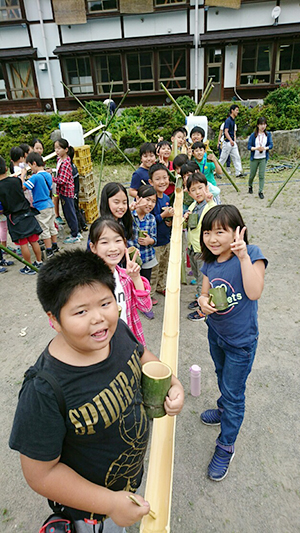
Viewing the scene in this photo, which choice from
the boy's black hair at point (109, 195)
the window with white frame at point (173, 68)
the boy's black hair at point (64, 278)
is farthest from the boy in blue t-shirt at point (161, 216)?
the window with white frame at point (173, 68)

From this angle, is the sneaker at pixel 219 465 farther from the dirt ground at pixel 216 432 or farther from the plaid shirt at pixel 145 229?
the plaid shirt at pixel 145 229

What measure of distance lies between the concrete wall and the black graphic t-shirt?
508 inches

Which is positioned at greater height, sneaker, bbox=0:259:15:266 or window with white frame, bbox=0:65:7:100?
window with white frame, bbox=0:65:7:100

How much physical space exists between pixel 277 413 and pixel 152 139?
41.0ft

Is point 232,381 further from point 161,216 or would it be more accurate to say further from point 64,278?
point 161,216

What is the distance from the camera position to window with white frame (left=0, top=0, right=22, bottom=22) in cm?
1592

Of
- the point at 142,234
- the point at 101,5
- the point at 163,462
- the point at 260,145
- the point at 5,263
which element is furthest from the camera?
the point at 101,5

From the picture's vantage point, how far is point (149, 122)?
13.9m

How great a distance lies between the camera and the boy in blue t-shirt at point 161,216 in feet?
13.4

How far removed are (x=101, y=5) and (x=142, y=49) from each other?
100 inches

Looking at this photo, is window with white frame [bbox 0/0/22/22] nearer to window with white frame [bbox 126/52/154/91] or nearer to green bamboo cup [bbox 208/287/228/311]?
window with white frame [bbox 126/52/154/91]

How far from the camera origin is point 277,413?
2.82 meters

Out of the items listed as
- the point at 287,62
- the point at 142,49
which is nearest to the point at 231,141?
the point at 142,49

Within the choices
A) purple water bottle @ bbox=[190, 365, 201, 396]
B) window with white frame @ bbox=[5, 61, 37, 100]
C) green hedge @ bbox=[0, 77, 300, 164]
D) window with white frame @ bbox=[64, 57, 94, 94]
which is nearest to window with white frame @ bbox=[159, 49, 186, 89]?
green hedge @ bbox=[0, 77, 300, 164]
